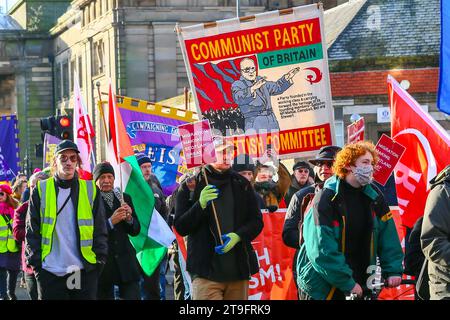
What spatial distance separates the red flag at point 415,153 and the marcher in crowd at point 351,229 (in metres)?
2.70

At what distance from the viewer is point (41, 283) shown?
10578 mm

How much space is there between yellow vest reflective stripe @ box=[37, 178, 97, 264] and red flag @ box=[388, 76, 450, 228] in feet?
9.54

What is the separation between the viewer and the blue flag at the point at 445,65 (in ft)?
36.4

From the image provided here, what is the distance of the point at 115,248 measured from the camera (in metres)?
12.3

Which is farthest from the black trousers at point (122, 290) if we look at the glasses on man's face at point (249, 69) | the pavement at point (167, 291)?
the pavement at point (167, 291)

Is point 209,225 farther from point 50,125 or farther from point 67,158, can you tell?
point 50,125

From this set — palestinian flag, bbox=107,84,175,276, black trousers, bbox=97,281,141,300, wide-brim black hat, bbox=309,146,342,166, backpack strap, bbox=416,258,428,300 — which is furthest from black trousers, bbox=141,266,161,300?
backpack strap, bbox=416,258,428,300

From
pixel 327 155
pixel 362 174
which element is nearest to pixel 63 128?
pixel 327 155

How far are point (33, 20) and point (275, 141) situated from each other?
272 feet

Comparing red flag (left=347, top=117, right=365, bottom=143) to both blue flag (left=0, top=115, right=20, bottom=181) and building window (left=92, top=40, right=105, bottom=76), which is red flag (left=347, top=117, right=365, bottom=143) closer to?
blue flag (left=0, top=115, right=20, bottom=181)

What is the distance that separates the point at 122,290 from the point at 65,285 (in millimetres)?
1799

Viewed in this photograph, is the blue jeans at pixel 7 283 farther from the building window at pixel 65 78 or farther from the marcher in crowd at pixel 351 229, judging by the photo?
the building window at pixel 65 78
